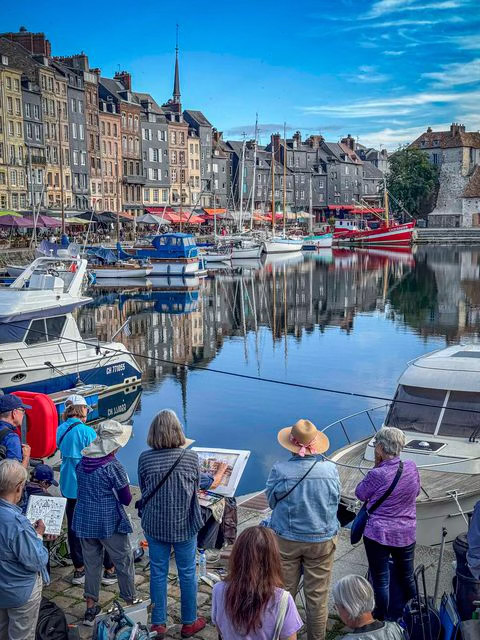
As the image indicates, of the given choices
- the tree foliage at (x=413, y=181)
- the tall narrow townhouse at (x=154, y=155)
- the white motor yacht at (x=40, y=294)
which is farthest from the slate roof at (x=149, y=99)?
the white motor yacht at (x=40, y=294)

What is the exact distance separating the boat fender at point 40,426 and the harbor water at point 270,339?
9.27 feet

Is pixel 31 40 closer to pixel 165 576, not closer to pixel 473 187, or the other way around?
pixel 473 187

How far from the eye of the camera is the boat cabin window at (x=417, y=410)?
35.6 ft

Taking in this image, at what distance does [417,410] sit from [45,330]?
1063cm

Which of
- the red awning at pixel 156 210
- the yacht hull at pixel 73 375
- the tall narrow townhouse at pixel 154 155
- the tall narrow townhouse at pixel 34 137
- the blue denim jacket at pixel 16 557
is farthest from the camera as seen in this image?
the tall narrow townhouse at pixel 154 155

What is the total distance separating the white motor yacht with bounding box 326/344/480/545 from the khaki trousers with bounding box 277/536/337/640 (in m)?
2.76

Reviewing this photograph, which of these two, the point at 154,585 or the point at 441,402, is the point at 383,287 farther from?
the point at 154,585

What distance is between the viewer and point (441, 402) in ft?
35.9

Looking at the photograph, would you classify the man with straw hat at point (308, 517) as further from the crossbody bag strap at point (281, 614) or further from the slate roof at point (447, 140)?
the slate roof at point (447, 140)

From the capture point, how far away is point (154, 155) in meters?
96.1

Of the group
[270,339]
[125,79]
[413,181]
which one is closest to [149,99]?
[125,79]

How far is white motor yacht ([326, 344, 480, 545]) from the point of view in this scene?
898 cm

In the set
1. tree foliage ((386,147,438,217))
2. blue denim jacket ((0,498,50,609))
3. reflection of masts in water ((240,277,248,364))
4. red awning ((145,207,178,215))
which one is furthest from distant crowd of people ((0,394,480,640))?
tree foliage ((386,147,438,217))

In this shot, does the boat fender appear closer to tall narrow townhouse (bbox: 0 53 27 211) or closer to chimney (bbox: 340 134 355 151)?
tall narrow townhouse (bbox: 0 53 27 211)
